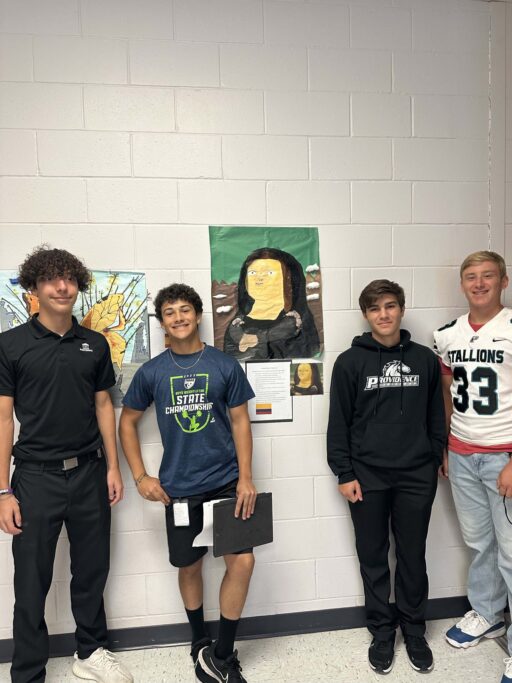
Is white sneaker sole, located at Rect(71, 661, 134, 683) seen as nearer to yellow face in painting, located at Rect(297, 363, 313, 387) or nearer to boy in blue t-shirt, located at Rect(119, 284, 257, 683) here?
boy in blue t-shirt, located at Rect(119, 284, 257, 683)

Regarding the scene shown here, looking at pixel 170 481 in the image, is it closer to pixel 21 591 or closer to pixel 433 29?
pixel 21 591

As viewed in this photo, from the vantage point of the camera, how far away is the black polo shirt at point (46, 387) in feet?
6.10

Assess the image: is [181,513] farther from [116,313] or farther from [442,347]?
[442,347]

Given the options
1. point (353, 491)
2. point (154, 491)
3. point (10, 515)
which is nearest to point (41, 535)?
point (10, 515)

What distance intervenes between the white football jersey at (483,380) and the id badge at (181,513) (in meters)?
1.24

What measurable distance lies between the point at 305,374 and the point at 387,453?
1.71 feet

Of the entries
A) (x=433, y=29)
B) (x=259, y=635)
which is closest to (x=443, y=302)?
(x=433, y=29)

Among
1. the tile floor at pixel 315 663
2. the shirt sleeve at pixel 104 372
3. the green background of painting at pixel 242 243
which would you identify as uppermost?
the green background of painting at pixel 242 243

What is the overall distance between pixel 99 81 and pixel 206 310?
43.8 inches

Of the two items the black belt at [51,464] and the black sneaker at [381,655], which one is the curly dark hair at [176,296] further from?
the black sneaker at [381,655]

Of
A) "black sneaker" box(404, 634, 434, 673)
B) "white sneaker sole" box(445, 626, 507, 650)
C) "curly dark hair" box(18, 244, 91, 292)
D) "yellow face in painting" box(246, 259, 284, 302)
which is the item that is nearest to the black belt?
"curly dark hair" box(18, 244, 91, 292)

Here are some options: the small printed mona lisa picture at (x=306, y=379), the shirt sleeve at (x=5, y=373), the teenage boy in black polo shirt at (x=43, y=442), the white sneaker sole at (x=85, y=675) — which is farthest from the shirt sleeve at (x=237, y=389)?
the white sneaker sole at (x=85, y=675)

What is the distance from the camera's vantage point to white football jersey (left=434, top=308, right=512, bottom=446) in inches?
80.0

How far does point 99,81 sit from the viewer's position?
211 cm
